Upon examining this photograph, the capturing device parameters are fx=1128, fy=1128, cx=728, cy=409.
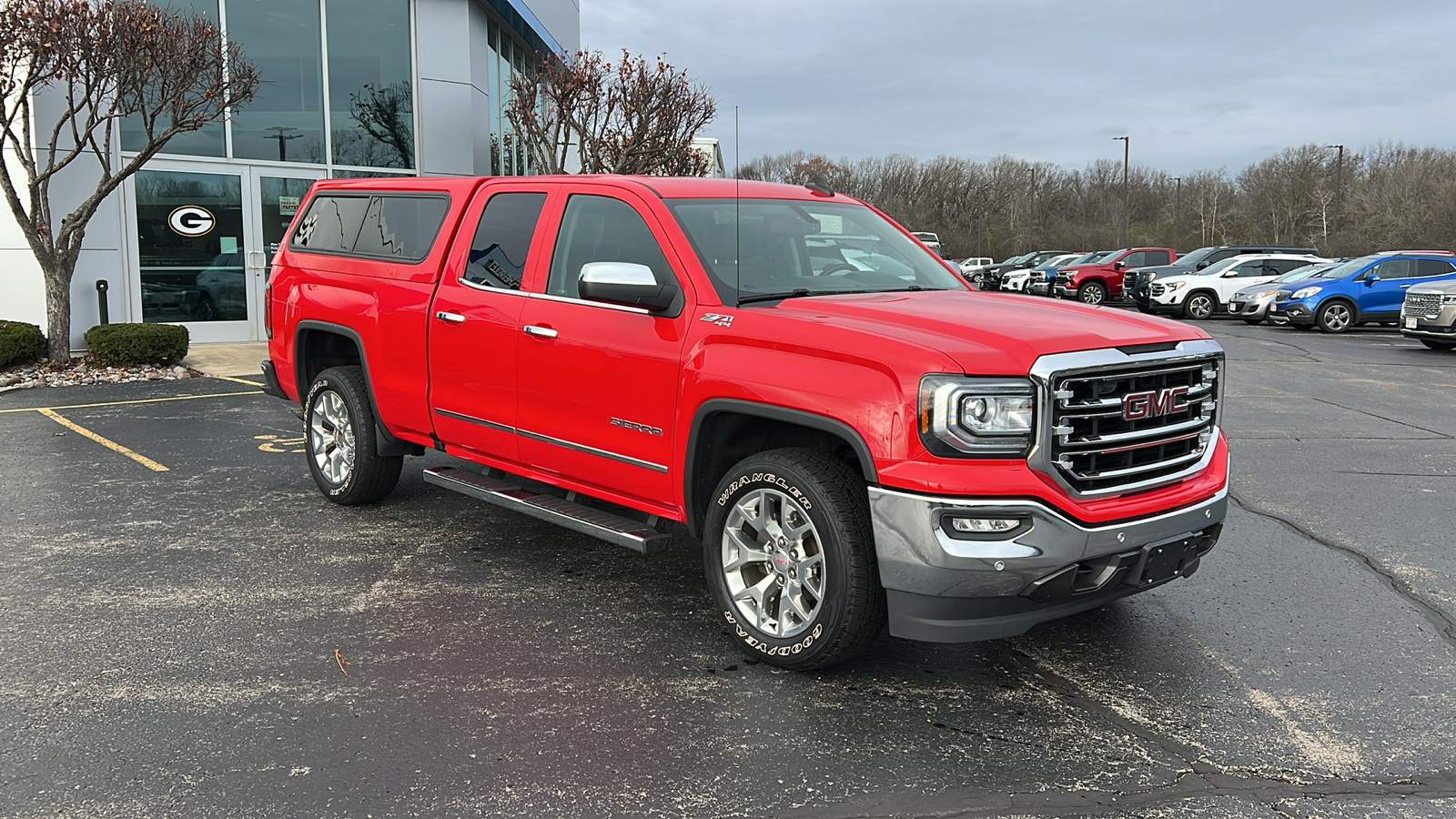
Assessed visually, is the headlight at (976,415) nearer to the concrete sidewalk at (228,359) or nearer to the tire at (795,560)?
the tire at (795,560)

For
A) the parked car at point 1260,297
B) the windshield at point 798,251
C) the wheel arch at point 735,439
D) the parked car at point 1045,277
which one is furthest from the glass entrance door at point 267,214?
the parked car at point 1045,277

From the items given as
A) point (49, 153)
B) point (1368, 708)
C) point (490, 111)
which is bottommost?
point (1368, 708)

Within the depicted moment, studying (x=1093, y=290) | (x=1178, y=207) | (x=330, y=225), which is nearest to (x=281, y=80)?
(x=330, y=225)

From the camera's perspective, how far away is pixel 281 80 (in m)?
17.1

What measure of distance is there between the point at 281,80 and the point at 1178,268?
77.4 ft

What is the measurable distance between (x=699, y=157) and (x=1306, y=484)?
1828 cm

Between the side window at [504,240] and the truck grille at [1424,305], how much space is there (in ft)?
54.9

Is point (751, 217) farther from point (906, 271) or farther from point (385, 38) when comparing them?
point (385, 38)

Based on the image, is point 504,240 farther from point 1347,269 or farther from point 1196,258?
point 1196,258

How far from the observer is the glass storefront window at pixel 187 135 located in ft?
51.4

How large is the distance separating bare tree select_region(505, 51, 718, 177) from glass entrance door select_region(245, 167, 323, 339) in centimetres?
461

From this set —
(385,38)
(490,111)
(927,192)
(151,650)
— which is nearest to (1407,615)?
(151,650)

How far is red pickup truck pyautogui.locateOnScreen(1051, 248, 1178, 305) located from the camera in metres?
32.7

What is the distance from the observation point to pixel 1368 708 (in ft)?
13.2
